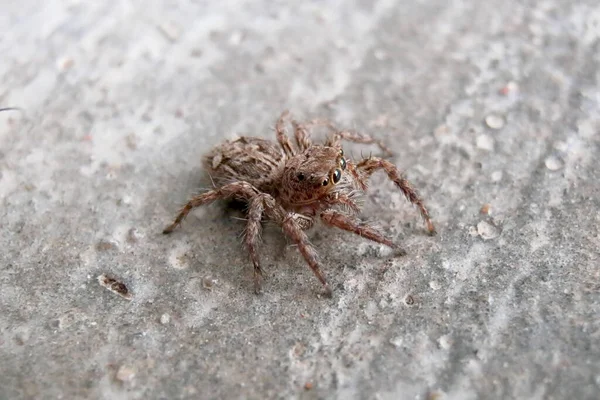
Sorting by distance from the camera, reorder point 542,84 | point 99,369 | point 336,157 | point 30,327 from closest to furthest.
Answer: point 99,369 < point 30,327 < point 336,157 < point 542,84

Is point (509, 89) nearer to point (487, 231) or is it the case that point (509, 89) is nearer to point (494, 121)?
point (494, 121)

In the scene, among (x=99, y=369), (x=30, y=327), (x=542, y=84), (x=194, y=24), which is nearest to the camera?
(x=99, y=369)

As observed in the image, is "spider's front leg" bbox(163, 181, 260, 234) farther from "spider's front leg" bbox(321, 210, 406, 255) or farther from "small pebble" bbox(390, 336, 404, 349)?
"small pebble" bbox(390, 336, 404, 349)

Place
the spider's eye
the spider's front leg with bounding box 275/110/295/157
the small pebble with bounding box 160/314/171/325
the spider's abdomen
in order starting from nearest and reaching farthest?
the small pebble with bounding box 160/314/171/325, the spider's eye, the spider's abdomen, the spider's front leg with bounding box 275/110/295/157

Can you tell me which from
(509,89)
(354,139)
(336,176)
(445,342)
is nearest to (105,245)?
(336,176)

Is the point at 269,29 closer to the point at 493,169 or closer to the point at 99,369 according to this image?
the point at 493,169

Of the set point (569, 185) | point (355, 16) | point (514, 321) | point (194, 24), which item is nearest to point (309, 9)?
point (355, 16)

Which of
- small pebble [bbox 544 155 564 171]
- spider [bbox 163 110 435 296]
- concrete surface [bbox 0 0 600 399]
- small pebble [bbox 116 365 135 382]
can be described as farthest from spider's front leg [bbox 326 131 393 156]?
small pebble [bbox 116 365 135 382]
